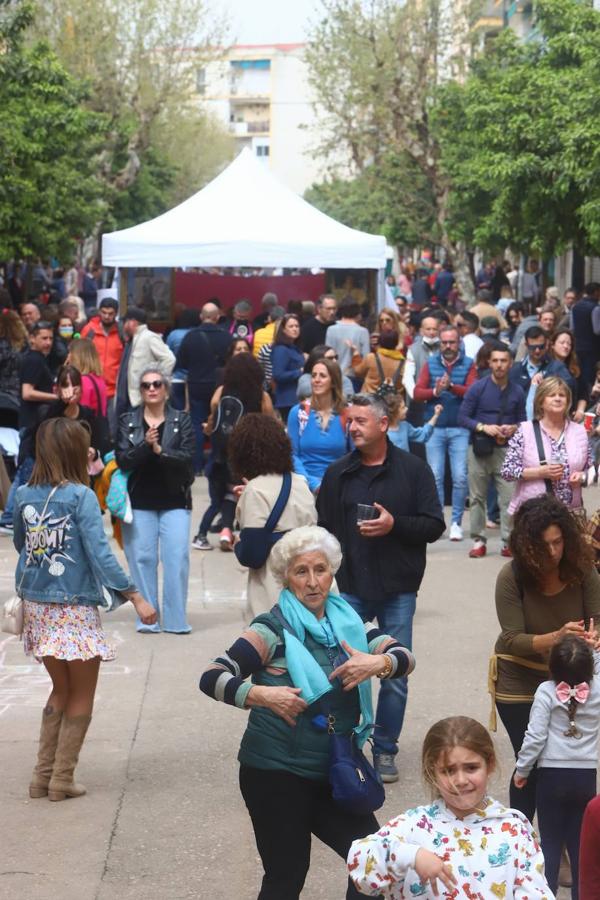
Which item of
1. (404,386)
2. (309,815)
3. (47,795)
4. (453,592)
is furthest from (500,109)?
(309,815)

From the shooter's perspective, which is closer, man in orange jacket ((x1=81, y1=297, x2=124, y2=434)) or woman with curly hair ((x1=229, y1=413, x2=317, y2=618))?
woman with curly hair ((x1=229, y1=413, x2=317, y2=618))

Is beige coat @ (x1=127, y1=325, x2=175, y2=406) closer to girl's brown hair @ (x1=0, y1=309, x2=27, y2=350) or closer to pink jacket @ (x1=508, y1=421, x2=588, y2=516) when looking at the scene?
girl's brown hair @ (x1=0, y1=309, x2=27, y2=350)

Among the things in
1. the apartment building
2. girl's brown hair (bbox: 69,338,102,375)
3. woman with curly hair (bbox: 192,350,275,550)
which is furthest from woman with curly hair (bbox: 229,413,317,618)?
the apartment building

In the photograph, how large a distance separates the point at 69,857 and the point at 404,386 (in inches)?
327

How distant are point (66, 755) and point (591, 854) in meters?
3.57

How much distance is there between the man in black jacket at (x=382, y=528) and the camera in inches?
269

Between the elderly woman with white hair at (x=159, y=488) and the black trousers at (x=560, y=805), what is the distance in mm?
4857

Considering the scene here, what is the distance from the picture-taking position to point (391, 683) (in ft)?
22.9

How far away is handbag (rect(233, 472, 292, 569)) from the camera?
6801 mm

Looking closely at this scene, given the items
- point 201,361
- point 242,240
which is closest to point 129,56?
point 242,240

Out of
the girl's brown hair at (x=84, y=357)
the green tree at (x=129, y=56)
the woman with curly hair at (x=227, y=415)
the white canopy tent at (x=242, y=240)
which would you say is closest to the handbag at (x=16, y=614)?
the woman with curly hair at (x=227, y=415)

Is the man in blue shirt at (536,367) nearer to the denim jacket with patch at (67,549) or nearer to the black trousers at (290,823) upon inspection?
the denim jacket with patch at (67,549)

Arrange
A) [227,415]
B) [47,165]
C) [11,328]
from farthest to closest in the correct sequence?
[47,165]
[11,328]
[227,415]

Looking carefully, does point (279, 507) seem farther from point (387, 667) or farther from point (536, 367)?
point (536, 367)
